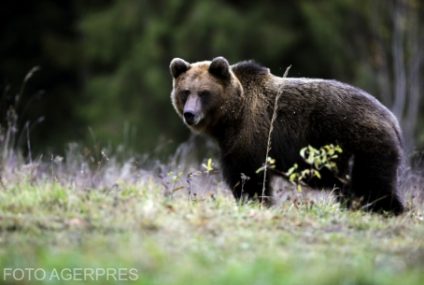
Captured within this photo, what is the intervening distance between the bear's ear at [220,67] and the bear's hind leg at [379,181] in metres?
1.82

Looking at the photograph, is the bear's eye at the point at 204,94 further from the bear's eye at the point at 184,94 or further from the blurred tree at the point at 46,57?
the blurred tree at the point at 46,57

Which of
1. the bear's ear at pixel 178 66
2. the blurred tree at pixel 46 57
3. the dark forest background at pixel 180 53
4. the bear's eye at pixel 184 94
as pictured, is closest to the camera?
the bear's eye at pixel 184 94

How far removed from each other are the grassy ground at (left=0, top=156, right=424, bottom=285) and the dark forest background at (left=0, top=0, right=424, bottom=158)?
14.9 meters

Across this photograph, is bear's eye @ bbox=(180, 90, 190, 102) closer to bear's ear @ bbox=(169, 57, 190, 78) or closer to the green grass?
bear's ear @ bbox=(169, 57, 190, 78)

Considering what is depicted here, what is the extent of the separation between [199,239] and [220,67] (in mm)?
3474

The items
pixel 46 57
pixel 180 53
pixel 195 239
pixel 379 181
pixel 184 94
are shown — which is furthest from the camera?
pixel 46 57

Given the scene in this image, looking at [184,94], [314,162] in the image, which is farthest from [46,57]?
[314,162]

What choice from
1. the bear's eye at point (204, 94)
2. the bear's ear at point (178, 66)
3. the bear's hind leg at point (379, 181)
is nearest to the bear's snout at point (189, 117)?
the bear's eye at point (204, 94)

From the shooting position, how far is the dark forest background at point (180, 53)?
77.8 ft

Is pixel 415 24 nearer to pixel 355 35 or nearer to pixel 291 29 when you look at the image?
pixel 355 35

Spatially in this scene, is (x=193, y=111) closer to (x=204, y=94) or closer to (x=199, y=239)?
(x=204, y=94)

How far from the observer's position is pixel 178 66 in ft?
32.7

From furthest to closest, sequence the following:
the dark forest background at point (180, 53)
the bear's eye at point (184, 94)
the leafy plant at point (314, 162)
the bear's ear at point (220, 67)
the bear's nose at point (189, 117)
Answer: the dark forest background at point (180, 53) → the bear's eye at point (184, 94) → the bear's ear at point (220, 67) → the bear's nose at point (189, 117) → the leafy plant at point (314, 162)

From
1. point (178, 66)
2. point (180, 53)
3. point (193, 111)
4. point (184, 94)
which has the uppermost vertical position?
point (178, 66)
